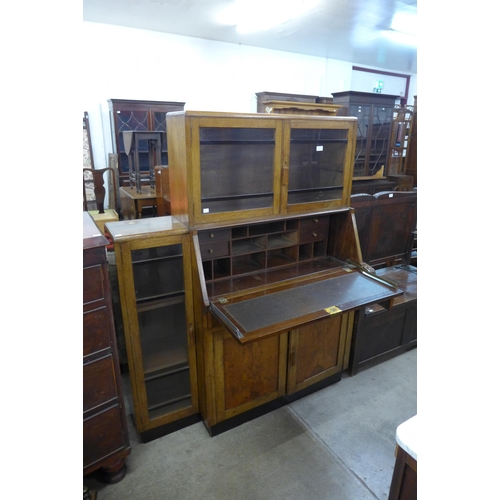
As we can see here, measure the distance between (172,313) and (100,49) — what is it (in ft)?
15.1

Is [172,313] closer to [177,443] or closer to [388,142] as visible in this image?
[177,443]

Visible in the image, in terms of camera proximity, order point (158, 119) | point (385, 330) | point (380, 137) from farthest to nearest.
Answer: point (380, 137) < point (158, 119) < point (385, 330)

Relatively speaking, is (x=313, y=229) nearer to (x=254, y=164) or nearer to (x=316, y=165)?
(x=316, y=165)

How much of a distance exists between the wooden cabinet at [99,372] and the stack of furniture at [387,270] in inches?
Answer: 63.8

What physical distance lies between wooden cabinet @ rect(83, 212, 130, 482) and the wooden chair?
170cm

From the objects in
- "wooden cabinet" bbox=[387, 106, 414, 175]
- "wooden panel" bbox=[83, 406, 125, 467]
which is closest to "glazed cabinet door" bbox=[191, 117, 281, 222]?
"wooden panel" bbox=[83, 406, 125, 467]

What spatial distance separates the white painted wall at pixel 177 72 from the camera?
4992 mm

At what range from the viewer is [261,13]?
14.0ft

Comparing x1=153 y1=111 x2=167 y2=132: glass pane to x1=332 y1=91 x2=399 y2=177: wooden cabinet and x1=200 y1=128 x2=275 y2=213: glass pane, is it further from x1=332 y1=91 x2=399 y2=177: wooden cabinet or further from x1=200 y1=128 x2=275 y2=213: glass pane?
x1=200 y1=128 x2=275 y2=213: glass pane

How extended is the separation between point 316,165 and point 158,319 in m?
1.27

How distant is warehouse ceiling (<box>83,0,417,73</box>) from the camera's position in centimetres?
391

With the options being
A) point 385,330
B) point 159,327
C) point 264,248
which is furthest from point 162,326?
point 385,330
